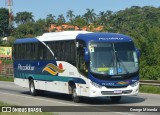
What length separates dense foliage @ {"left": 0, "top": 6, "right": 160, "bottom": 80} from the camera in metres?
58.2

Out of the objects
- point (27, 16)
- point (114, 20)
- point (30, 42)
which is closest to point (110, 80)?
point (30, 42)

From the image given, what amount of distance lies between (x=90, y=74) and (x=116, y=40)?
189 cm

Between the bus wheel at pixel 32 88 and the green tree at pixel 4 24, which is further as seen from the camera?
the green tree at pixel 4 24

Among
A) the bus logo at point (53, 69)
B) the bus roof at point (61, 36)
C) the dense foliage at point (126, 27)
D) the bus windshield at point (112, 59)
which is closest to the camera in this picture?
the bus windshield at point (112, 59)

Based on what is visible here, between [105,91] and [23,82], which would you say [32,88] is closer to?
[23,82]

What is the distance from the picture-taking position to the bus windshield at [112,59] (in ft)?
64.3

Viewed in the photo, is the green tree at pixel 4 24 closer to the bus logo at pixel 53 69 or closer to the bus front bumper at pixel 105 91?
the bus logo at pixel 53 69

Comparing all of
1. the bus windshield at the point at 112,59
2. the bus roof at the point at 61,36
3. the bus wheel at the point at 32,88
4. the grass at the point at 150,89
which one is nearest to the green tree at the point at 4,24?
the grass at the point at 150,89

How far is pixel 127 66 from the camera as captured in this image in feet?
65.3

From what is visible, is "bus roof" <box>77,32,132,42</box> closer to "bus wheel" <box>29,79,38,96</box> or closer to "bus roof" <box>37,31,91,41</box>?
"bus roof" <box>37,31,91,41</box>

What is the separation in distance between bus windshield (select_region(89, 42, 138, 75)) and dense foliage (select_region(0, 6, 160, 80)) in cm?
2010

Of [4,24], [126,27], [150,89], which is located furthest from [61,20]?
[150,89]

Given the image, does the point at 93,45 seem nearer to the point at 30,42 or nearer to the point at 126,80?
the point at 126,80

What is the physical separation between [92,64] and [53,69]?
13.5 ft
